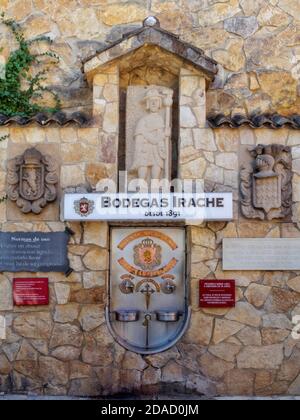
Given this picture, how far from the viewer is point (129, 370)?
26.3 feet

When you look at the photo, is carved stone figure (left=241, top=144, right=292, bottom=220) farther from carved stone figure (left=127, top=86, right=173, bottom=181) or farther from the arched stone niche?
carved stone figure (left=127, top=86, right=173, bottom=181)

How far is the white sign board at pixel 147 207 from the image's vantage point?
8.00 m

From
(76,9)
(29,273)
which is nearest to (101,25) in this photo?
(76,9)

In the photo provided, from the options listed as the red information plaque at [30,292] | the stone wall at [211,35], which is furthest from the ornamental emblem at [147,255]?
the stone wall at [211,35]

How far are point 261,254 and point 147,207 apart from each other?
5.19 ft

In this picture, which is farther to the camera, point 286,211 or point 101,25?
point 101,25

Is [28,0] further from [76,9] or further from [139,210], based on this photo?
[139,210]

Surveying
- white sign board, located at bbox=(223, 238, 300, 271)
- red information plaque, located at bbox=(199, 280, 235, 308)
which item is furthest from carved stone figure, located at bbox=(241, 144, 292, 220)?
red information plaque, located at bbox=(199, 280, 235, 308)

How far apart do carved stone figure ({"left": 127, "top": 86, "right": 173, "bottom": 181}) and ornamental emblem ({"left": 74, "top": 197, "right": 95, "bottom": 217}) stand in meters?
0.77

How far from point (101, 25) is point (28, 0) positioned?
1107 millimetres

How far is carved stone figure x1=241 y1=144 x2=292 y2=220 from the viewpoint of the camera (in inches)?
322

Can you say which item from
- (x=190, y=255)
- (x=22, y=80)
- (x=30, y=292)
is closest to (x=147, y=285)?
(x=190, y=255)

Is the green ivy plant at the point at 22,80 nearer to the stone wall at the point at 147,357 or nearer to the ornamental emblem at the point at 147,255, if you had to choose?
the stone wall at the point at 147,357

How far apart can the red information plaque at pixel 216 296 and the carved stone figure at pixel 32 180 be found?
2255mm
